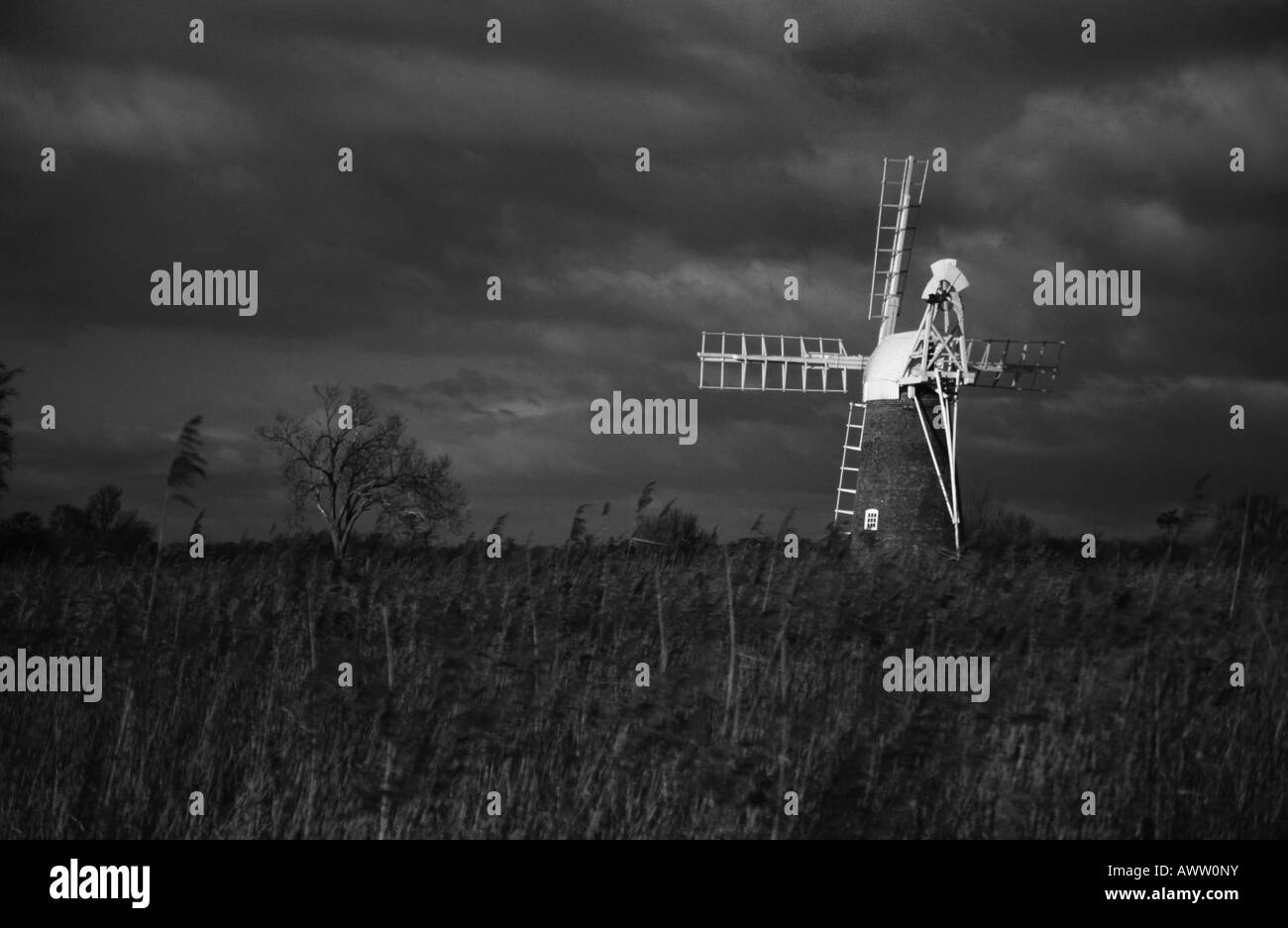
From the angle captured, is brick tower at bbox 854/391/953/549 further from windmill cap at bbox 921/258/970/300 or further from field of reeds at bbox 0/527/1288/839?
field of reeds at bbox 0/527/1288/839

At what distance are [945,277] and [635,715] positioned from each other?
2438cm

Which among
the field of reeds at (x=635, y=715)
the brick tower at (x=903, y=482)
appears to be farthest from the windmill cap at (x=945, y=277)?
the field of reeds at (x=635, y=715)

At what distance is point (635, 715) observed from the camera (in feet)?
28.0

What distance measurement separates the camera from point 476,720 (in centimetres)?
815

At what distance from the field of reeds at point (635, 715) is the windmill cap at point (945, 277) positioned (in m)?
18.0

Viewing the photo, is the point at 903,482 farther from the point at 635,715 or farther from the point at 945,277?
the point at 635,715

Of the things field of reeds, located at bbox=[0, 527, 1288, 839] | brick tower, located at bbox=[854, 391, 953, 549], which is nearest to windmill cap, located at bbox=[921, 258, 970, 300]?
brick tower, located at bbox=[854, 391, 953, 549]

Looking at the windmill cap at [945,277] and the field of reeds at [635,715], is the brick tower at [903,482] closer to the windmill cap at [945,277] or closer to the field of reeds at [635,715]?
the windmill cap at [945,277]

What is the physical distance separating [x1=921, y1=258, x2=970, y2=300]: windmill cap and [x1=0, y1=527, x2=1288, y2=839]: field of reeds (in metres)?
18.0

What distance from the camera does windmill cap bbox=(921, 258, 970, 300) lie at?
30.7 meters

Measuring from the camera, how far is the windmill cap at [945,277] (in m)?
30.7

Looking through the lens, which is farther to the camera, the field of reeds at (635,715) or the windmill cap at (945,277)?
the windmill cap at (945,277)

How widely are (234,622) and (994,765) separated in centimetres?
635
